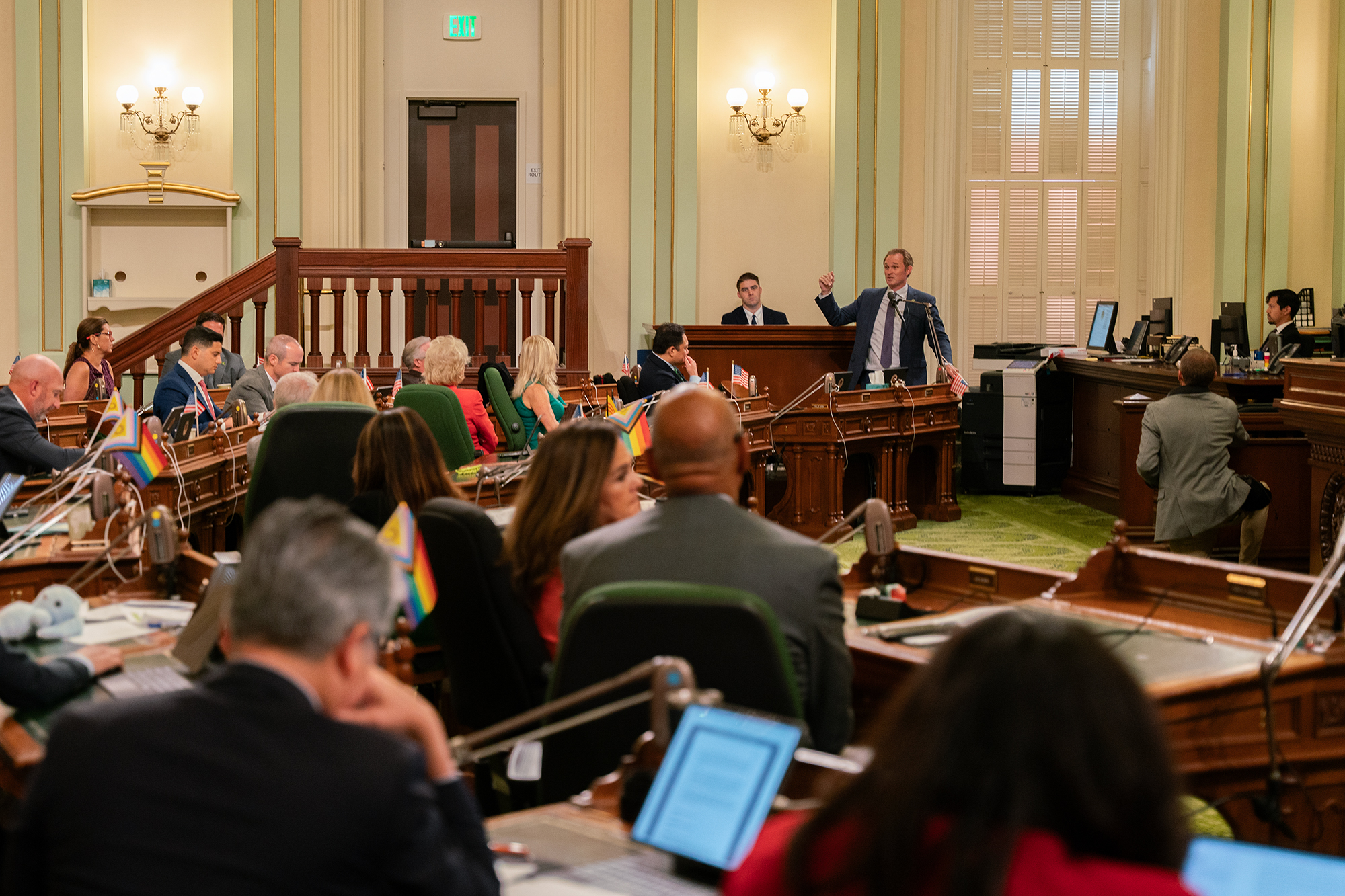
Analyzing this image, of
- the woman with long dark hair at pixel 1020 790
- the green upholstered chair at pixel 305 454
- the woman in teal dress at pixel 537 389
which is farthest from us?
the woman in teal dress at pixel 537 389

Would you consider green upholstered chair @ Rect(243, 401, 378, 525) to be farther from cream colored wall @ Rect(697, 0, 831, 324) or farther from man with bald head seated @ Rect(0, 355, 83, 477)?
cream colored wall @ Rect(697, 0, 831, 324)

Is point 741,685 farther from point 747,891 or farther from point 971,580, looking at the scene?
point 971,580

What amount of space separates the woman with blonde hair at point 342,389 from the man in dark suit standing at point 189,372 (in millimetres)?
1653

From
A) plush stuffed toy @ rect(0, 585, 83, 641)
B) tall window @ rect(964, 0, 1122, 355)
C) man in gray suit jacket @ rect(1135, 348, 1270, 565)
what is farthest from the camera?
tall window @ rect(964, 0, 1122, 355)

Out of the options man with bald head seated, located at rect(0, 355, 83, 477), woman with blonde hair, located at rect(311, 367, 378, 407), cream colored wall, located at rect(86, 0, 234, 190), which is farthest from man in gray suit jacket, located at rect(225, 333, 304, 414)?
cream colored wall, located at rect(86, 0, 234, 190)

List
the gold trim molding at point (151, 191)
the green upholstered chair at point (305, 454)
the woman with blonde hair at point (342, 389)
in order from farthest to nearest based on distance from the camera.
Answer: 1. the gold trim molding at point (151, 191)
2. the woman with blonde hair at point (342, 389)
3. the green upholstered chair at point (305, 454)

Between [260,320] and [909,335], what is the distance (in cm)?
430

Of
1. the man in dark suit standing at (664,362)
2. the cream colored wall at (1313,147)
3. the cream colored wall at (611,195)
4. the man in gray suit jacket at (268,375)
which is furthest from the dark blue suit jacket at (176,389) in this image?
the cream colored wall at (1313,147)

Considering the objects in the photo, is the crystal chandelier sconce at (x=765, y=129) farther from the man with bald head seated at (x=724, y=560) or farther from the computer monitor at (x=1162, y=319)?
the man with bald head seated at (x=724, y=560)

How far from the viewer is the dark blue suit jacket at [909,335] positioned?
8797 millimetres

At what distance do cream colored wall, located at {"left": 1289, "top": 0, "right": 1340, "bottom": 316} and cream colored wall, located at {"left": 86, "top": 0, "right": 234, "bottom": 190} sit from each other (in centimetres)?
833

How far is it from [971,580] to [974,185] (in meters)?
8.34

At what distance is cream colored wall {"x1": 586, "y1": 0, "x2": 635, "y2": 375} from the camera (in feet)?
35.9

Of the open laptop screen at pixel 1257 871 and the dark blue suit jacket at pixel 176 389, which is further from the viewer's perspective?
the dark blue suit jacket at pixel 176 389
